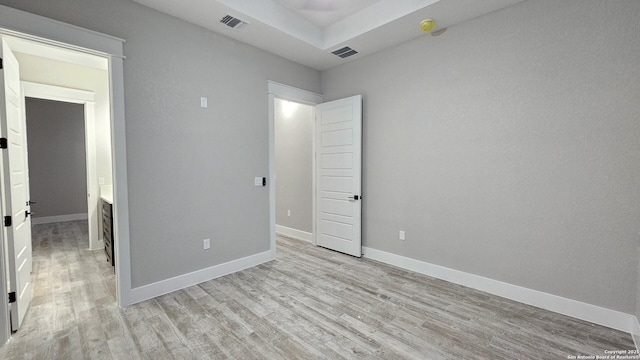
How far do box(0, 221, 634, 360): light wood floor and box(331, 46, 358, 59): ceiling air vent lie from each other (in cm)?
293

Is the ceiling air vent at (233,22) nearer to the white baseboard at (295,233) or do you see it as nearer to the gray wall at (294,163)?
the gray wall at (294,163)

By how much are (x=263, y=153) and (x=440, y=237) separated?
2463 millimetres

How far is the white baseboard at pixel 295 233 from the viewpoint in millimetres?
4770

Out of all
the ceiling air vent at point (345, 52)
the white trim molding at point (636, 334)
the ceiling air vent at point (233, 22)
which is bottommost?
the white trim molding at point (636, 334)

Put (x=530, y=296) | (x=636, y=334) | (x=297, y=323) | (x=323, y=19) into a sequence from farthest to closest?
(x=323, y=19)
(x=530, y=296)
(x=297, y=323)
(x=636, y=334)

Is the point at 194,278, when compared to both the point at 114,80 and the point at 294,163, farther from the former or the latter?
the point at 294,163

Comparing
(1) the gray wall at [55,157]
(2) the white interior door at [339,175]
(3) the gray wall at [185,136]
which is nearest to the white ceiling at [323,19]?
(3) the gray wall at [185,136]

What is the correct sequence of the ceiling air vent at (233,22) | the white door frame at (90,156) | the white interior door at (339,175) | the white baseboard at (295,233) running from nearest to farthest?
the ceiling air vent at (233,22) → the white interior door at (339,175) → the white door frame at (90,156) → the white baseboard at (295,233)

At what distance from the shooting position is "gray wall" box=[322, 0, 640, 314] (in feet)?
7.14

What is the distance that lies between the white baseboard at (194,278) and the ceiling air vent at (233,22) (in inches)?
108

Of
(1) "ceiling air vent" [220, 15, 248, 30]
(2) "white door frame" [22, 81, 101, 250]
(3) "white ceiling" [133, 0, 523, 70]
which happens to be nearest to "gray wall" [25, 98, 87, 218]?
(2) "white door frame" [22, 81, 101, 250]

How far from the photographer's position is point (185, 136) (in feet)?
9.59

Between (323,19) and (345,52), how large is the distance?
1.72 feet

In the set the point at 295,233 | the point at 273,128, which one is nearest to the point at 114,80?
the point at 273,128
